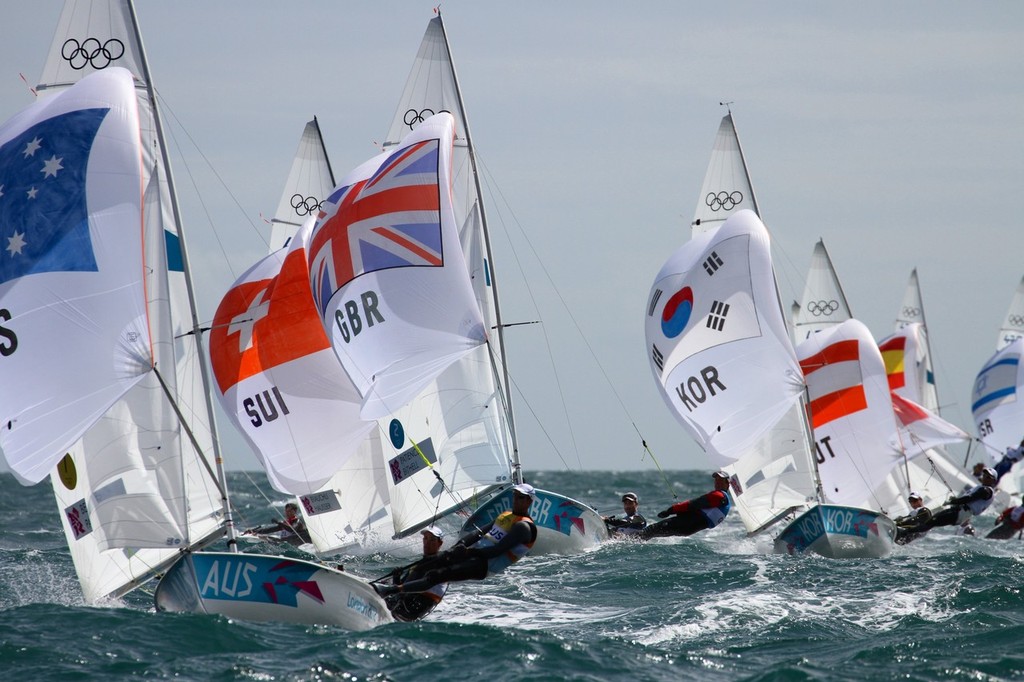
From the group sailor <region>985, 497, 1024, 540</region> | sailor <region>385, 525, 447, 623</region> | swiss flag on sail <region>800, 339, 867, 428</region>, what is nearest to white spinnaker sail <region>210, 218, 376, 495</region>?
sailor <region>385, 525, 447, 623</region>

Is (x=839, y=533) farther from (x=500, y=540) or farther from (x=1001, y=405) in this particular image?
(x=1001, y=405)

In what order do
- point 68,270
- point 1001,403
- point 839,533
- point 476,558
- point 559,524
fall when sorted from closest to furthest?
point 68,270 < point 476,558 < point 559,524 < point 839,533 < point 1001,403

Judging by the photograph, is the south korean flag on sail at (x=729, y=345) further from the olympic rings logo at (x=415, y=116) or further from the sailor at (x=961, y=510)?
the olympic rings logo at (x=415, y=116)

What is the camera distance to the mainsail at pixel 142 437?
489 inches

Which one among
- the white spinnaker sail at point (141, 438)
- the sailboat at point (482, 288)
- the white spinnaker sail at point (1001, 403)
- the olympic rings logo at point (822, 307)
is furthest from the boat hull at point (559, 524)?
the white spinnaker sail at point (1001, 403)

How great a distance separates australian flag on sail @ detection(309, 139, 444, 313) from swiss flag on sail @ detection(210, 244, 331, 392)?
41cm

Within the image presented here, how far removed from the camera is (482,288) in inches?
739

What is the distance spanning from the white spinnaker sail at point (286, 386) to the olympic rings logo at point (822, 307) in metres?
13.0

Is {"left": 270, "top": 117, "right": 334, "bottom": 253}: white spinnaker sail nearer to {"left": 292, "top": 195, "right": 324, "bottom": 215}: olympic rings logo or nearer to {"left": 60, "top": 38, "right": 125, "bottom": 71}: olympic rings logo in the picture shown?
{"left": 292, "top": 195, "right": 324, "bottom": 215}: olympic rings logo

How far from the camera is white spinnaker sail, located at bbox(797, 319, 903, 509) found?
66.5ft

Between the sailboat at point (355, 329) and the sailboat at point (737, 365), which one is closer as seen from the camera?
the sailboat at point (355, 329)

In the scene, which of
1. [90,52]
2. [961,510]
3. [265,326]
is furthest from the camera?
[961,510]

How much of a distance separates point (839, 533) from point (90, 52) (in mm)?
11079

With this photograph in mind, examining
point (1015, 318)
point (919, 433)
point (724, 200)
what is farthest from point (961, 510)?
point (1015, 318)
